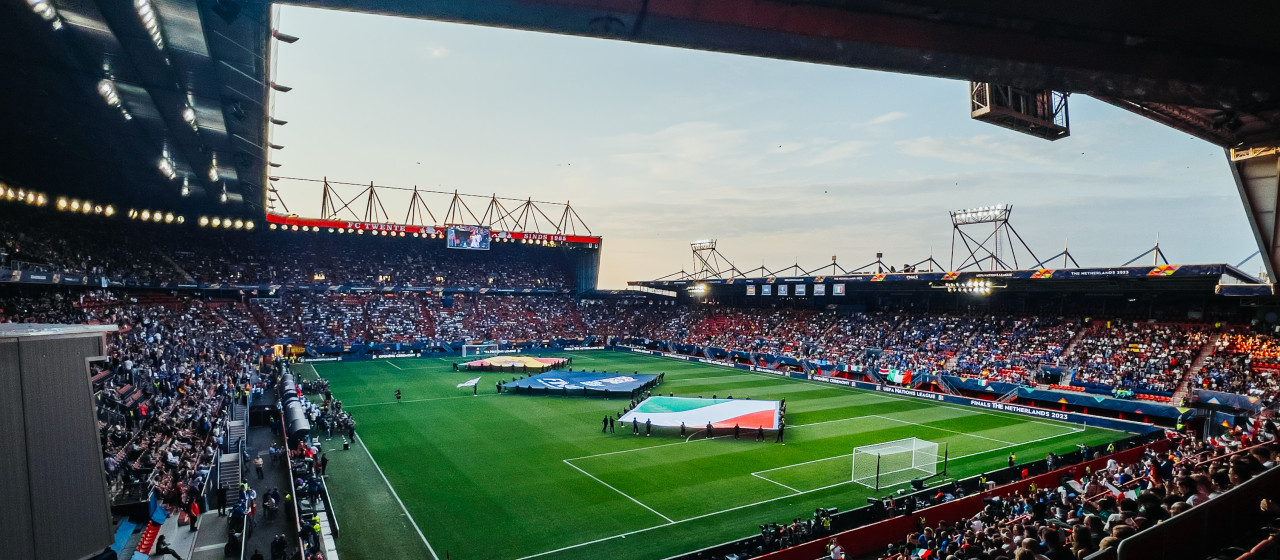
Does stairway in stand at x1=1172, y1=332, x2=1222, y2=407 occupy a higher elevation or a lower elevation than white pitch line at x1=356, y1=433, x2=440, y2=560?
higher

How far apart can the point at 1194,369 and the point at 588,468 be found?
3435 cm

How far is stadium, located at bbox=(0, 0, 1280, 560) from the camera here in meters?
6.05

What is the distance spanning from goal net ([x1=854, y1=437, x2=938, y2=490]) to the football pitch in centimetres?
67

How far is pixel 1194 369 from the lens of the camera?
35469mm

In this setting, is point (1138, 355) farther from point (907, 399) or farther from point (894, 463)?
point (894, 463)

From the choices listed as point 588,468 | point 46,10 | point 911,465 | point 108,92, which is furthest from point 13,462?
point 911,465

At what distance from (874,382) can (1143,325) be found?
17.0 meters

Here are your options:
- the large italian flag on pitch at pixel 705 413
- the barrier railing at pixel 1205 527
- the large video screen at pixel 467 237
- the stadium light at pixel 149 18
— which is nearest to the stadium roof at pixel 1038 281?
the large italian flag on pitch at pixel 705 413

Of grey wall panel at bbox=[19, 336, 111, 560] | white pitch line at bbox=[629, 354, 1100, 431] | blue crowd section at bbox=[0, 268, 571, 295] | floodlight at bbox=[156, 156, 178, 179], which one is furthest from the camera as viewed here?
white pitch line at bbox=[629, 354, 1100, 431]

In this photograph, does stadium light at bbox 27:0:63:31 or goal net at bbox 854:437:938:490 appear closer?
stadium light at bbox 27:0:63:31

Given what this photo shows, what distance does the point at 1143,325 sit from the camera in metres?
41.3

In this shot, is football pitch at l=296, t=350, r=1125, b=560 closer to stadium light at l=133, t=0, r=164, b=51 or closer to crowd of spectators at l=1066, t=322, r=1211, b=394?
crowd of spectators at l=1066, t=322, r=1211, b=394

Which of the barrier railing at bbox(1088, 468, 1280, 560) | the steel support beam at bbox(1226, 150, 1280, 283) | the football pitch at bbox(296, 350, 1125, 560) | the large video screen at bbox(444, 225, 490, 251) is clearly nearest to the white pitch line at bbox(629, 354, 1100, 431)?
the football pitch at bbox(296, 350, 1125, 560)

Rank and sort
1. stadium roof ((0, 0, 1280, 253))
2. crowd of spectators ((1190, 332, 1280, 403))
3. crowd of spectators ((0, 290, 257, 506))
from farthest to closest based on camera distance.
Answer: crowd of spectators ((1190, 332, 1280, 403)) → crowd of spectators ((0, 290, 257, 506)) → stadium roof ((0, 0, 1280, 253))
